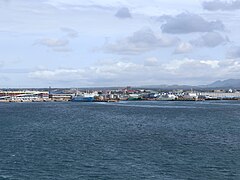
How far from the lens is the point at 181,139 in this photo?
3269 centimetres

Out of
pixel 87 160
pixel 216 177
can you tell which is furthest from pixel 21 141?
pixel 216 177

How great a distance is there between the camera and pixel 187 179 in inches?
791

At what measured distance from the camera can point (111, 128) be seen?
41219 mm

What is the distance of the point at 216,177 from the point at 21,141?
15.8 meters

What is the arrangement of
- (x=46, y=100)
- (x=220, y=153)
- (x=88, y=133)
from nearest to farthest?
1. (x=220, y=153)
2. (x=88, y=133)
3. (x=46, y=100)

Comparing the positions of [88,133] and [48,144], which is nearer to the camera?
[48,144]

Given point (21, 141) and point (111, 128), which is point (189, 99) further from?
point (21, 141)

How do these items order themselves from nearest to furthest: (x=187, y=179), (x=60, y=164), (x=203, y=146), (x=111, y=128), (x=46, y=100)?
(x=187, y=179), (x=60, y=164), (x=203, y=146), (x=111, y=128), (x=46, y=100)

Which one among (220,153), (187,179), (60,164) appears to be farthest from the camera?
(220,153)

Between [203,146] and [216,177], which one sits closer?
[216,177]

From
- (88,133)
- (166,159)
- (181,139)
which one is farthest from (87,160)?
(88,133)

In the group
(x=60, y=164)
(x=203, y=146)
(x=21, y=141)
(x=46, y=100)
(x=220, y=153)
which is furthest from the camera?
(x=46, y=100)

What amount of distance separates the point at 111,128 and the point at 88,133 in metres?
4.47

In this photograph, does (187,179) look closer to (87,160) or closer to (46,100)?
(87,160)
